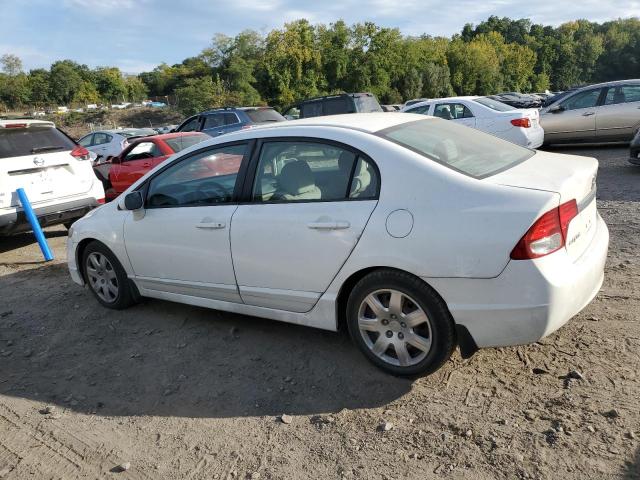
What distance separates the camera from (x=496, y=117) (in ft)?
37.3

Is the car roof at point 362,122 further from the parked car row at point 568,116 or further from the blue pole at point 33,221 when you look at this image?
the parked car row at point 568,116

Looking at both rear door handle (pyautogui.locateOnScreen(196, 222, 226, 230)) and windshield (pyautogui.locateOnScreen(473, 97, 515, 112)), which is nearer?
rear door handle (pyautogui.locateOnScreen(196, 222, 226, 230))

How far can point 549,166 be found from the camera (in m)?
3.30

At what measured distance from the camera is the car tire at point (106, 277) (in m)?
4.68

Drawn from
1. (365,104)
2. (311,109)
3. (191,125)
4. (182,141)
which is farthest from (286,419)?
(191,125)

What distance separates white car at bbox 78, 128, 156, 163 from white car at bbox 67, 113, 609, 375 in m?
12.8

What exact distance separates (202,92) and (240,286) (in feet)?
179

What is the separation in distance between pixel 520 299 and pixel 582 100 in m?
10.8

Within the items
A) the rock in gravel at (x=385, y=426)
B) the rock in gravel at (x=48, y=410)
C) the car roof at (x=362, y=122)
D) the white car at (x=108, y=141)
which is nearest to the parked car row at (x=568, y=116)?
the car roof at (x=362, y=122)

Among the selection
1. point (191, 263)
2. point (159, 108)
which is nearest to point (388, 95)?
point (159, 108)

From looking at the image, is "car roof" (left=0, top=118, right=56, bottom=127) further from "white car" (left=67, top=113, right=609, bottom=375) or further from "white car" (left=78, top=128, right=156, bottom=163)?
"white car" (left=78, top=128, right=156, bottom=163)

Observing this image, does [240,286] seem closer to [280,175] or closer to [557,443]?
[280,175]

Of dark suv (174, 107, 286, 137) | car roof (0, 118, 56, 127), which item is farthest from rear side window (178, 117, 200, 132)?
car roof (0, 118, 56, 127)

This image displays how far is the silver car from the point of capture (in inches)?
436
